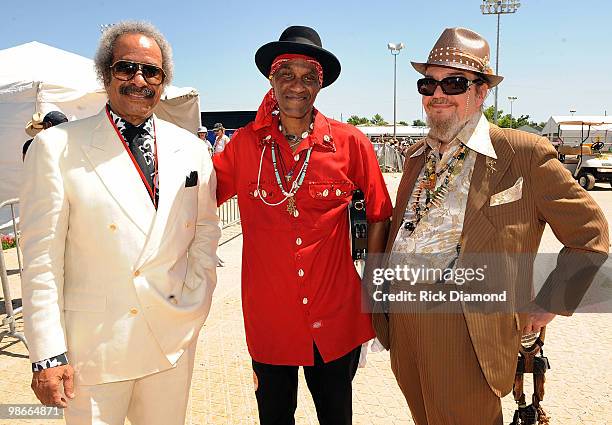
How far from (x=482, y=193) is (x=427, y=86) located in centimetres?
62

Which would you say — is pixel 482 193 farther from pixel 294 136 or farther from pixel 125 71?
pixel 125 71

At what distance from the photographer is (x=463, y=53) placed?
229 cm

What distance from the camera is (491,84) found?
2.40 metres

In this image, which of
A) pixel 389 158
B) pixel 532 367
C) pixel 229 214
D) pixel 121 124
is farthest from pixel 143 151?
pixel 389 158

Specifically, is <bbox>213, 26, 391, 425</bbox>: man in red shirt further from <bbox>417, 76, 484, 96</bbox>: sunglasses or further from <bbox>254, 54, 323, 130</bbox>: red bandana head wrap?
<bbox>417, 76, 484, 96</bbox>: sunglasses

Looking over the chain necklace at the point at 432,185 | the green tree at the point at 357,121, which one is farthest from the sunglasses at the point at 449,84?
the green tree at the point at 357,121

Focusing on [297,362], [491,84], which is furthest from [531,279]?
[297,362]

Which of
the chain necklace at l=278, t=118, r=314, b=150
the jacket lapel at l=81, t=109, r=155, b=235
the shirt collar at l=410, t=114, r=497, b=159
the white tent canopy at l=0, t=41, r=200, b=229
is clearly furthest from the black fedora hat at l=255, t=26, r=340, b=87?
the white tent canopy at l=0, t=41, r=200, b=229

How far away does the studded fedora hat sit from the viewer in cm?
229

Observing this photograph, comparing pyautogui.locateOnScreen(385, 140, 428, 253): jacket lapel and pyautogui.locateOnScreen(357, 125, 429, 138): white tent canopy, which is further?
pyautogui.locateOnScreen(357, 125, 429, 138): white tent canopy

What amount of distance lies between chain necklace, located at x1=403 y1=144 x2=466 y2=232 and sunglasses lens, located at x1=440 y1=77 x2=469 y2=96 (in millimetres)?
266

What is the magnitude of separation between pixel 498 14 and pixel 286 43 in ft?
126

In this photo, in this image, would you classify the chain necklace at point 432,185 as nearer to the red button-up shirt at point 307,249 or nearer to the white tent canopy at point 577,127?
the red button-up shirt at point 307,249

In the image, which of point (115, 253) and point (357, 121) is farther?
point (357, 121)
